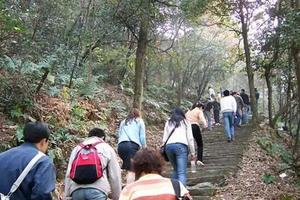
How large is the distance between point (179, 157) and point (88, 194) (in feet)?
11.9

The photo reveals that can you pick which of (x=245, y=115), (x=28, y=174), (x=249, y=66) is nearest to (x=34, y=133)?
(x=28, y=174)

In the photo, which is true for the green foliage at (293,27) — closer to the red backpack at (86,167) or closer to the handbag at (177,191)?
the red backpack at (86,167)

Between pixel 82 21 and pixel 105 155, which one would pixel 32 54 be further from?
pixel 105 155

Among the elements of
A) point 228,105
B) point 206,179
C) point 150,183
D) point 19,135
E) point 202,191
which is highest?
point 228,105

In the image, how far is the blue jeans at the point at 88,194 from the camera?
5.41 m

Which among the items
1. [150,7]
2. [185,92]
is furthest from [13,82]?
[185,92]

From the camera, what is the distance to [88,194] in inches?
213

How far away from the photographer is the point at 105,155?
566cm

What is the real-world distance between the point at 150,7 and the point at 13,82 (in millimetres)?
6071

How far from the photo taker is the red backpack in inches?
214

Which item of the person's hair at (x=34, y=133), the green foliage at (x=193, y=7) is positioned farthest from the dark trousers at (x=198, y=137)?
the person's hair at (x=34, y=133)

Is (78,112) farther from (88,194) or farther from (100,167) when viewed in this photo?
(88,194)

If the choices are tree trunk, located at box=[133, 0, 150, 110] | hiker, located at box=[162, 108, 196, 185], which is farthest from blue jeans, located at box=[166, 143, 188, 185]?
tree trunk, located at box=[133, 0, 150, 110]

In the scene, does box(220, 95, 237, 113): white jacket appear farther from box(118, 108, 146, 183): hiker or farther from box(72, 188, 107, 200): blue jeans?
box(72, 188, 107, 200): blue jeans
